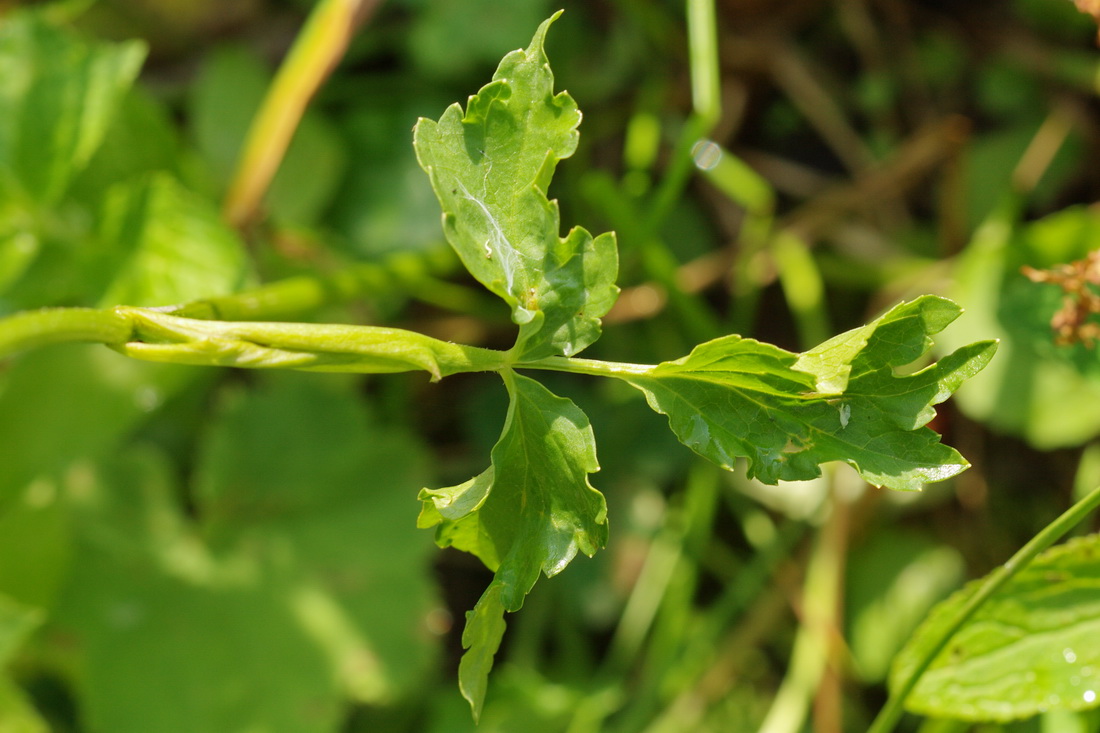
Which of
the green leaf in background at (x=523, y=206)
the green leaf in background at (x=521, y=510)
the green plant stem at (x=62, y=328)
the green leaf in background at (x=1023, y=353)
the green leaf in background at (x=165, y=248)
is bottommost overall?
the green leaf in background at (x=1023, y=353)

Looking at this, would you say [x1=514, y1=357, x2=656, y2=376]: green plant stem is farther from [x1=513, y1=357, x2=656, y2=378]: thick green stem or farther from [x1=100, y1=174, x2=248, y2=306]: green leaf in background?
[x1=100, y1=174, x2=248, y2=306]: green leaf in background

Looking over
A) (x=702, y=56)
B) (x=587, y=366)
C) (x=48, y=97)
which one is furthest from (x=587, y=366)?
(x=48, y=97)

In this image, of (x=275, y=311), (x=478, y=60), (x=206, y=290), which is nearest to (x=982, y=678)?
(x=275, y=311)

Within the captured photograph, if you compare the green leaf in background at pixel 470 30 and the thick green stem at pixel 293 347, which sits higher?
the thick green stem at pixel 293 347

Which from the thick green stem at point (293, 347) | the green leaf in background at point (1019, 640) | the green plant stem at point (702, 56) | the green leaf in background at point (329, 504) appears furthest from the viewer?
the green leaf in background at point (329, 504)

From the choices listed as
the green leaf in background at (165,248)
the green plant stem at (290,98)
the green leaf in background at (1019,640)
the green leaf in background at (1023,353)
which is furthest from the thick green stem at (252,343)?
the green leaf in background at (1023,353)

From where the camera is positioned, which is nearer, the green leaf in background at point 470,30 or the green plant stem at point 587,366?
the green plant stem at point 587,366

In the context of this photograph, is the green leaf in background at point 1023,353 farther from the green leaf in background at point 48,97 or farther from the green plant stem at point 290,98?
the green leaf in background at point 48,97
